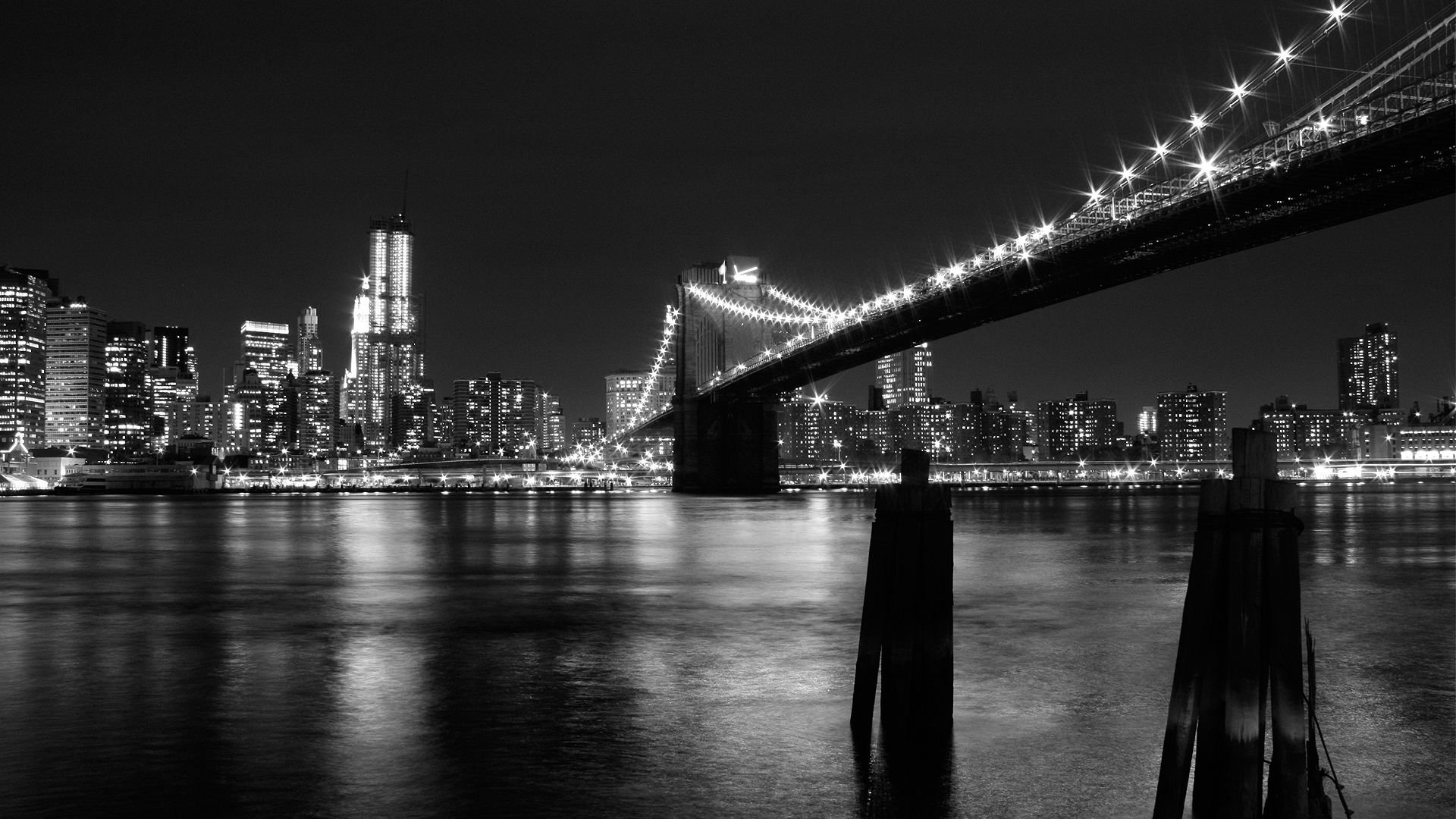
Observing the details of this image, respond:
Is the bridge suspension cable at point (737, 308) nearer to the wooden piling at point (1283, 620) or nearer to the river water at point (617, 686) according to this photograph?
the river water at point (617, 686)

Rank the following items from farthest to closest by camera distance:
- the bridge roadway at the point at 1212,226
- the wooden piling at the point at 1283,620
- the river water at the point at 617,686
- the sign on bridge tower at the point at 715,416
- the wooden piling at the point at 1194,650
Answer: the sign on bridge tower at the point at 715,416, the bridge roadway at the point at 1212,226, the river water at the point at 617,686, the wooden piling at the point at 1194,650, the wooden piling at the point at 1283,620

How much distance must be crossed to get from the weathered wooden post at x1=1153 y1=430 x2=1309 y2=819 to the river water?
273cm

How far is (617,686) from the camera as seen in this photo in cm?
1525

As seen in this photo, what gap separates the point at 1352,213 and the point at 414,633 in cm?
2910

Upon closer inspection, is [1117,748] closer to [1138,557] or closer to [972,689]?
[972,689]

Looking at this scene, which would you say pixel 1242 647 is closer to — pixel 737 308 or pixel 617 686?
pixel 617 686

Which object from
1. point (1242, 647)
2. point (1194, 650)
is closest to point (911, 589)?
point (1194, 650)

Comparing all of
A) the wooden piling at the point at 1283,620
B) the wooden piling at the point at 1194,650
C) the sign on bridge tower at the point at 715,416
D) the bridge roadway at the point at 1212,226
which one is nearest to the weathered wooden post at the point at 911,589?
the wooden piling at the point at 1194,650

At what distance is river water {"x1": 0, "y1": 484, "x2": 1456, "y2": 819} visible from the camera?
10461 millimetres

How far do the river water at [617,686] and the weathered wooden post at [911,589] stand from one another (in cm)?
72

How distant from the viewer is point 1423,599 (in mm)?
25047

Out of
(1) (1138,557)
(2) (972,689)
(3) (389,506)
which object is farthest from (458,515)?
(2) (972,689)

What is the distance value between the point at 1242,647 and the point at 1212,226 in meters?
36.2

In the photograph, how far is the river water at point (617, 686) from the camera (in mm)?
10461
